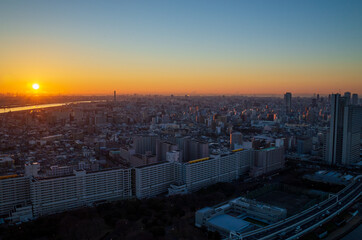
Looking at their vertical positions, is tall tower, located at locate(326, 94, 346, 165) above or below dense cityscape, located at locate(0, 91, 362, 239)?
above

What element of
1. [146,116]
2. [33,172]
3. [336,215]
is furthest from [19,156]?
[146,116]

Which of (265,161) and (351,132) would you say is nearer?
(265,161)

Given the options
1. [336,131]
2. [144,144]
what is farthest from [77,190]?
[336,131]

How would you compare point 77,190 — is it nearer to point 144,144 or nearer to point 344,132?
point 144,144

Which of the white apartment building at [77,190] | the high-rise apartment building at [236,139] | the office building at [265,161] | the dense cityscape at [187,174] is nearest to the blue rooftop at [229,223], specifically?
the dense cityscape at [187,174]

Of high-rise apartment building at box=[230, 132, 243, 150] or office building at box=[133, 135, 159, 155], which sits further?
high-rise apartment building at box=[230, 132, 243, 150]

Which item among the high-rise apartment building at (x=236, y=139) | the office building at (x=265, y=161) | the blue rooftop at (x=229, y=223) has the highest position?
the high-rise apartment building at (x=236, y=139)

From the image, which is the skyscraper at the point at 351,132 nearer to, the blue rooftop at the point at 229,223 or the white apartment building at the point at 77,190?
the blue rooftop at the point at 229,223

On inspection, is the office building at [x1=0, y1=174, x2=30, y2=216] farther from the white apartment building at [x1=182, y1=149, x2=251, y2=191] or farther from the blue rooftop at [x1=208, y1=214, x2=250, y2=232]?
the blue rooftop at [x1=208, y1=214, x2=250, y2=232]

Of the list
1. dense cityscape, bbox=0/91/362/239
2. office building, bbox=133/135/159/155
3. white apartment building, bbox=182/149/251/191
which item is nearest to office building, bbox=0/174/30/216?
dense cityscape, bbox=0/91/362/239
